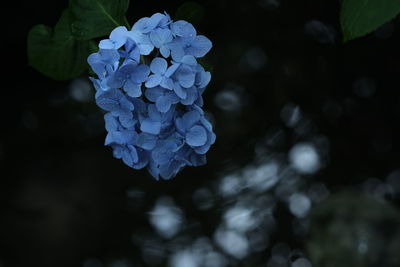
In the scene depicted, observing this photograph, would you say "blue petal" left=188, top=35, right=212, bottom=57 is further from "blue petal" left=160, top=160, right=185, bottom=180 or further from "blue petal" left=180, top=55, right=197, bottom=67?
"blue petal" left=160, top=160, right=185, bottom=180

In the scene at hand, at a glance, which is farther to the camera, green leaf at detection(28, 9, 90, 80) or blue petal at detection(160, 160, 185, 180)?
green leaf at detection(28, 9, 90, 80)

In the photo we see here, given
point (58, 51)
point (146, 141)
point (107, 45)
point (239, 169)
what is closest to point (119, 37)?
point (107, 45)

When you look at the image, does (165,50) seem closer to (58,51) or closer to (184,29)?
(184,29)

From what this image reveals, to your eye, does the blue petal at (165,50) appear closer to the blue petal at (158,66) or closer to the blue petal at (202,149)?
the blue petal at (158,66)

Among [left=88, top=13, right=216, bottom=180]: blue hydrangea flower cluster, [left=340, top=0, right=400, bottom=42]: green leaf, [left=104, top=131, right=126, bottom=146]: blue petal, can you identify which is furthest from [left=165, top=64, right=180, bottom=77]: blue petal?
[left=340, top=0, right=400, bottom=42]: green leaf

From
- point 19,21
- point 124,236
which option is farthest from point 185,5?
point 124,236

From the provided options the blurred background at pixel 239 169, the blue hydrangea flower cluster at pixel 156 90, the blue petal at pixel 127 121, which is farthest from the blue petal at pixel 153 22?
the blurred background at pixel 239 169
